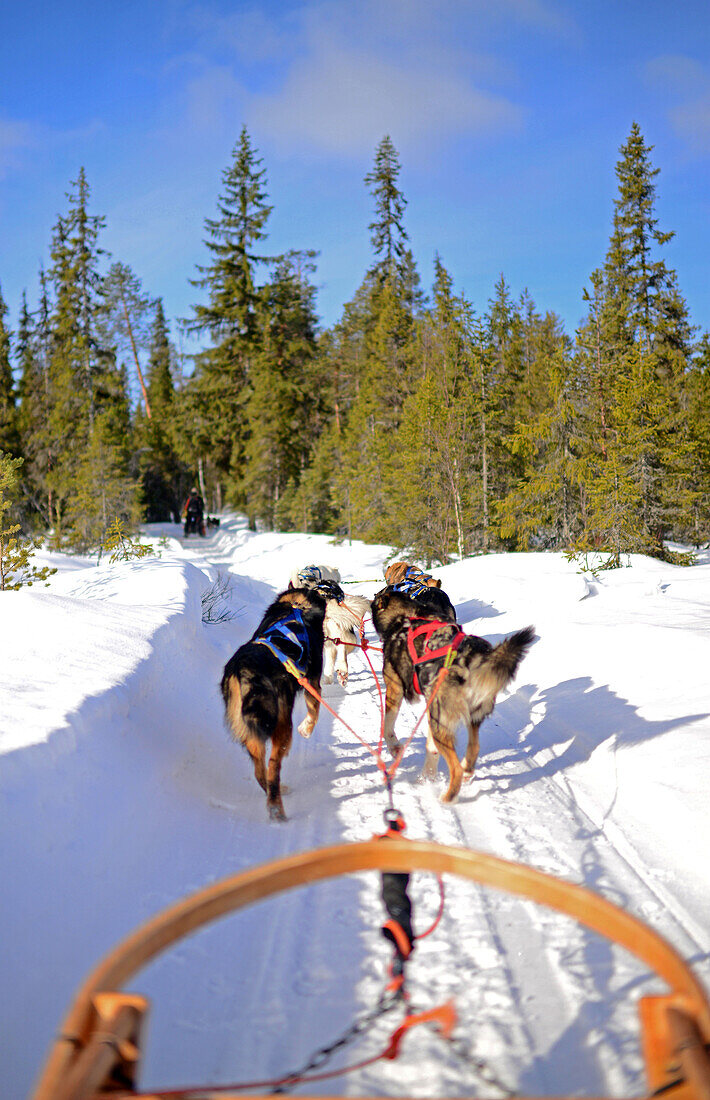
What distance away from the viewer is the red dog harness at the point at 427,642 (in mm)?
4584

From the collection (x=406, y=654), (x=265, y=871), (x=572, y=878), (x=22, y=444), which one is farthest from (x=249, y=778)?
(x=22, y=444)

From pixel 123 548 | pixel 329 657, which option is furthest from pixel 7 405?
pixel 329 657

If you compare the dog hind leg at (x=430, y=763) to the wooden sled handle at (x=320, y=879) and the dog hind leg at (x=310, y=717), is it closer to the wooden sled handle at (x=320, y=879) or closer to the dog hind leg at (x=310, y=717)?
the dog hind leg at (x=310, y=717)

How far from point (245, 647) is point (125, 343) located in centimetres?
4602

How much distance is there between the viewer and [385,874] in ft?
6.76

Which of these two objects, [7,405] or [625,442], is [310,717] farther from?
[7,405]

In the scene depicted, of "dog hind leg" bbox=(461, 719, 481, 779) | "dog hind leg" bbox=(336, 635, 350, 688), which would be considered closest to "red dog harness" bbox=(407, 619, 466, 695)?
"dog hind leg" bbox=(461, 719, 481, 779)

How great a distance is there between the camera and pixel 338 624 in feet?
24.1

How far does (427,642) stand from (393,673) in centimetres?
60

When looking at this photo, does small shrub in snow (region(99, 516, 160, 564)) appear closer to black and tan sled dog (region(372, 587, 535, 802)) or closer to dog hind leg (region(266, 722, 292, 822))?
black and tan sled dog (region(372, 587, 535, 802))

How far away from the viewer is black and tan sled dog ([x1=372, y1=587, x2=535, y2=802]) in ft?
14.1

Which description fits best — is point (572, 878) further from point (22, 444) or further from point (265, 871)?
point (22, 444)

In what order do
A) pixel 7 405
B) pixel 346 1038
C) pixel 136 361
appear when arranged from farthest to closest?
pixel 136 361 → pixel 7 405 → pixel 346 1038

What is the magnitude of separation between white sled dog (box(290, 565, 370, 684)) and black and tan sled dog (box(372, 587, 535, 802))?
1.92m
